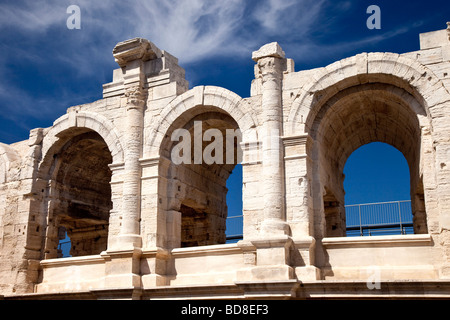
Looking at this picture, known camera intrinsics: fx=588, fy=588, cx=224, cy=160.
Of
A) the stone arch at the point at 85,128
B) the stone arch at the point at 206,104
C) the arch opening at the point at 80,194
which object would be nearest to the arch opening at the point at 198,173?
the stone arch at the point at 206,104

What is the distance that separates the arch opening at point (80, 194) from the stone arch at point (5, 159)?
51.5 inches

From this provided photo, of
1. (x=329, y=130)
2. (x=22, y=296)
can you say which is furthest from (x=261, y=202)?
(x=22, y=296)

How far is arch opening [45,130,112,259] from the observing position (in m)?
15.1

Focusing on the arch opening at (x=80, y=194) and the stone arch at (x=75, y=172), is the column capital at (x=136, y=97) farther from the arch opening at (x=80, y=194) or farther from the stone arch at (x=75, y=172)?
the arch opening at (x=80, y=194)

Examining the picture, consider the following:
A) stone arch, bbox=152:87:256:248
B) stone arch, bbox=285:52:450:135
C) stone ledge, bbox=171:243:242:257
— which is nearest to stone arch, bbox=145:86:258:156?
stone arch, bbox=152:87:256:248

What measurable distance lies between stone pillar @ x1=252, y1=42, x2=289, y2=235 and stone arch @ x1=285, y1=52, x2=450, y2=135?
36 cm

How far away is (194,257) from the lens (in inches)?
493

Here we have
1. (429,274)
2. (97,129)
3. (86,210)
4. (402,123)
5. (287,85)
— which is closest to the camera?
(429,274)

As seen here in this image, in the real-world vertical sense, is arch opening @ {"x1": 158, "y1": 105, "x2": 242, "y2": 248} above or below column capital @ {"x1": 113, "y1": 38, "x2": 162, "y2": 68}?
below

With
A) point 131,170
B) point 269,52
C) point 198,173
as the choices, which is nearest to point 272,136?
point 269,52

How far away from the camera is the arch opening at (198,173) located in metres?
13.3

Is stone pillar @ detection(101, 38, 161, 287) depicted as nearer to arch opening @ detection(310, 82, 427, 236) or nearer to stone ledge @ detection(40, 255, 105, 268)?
stone ledge @ detection(40, 255, 105, 268)

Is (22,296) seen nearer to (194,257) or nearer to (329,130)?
(194,257)

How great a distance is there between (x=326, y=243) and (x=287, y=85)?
3.39 m
